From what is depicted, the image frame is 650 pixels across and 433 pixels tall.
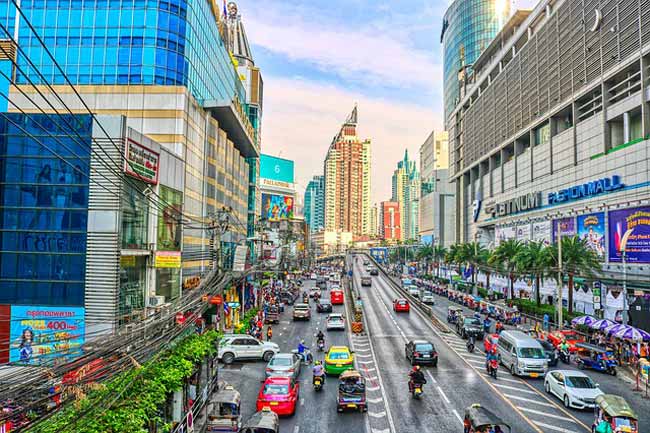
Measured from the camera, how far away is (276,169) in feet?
517

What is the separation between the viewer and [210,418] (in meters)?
17.8

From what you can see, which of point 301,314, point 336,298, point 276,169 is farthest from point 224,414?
point 276,169

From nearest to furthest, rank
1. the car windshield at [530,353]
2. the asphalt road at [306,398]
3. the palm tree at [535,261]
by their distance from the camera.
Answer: the asphalt road at [306,398], the car windshield at [530,353], the palm tree at [535,261]

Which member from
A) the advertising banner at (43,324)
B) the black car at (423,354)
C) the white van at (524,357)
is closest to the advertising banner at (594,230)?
the white van at (524,357)

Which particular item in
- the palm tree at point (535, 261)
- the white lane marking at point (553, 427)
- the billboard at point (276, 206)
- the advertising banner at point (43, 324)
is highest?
the billboard at point (276, 206)

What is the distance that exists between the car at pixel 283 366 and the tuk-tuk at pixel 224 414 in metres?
5.09

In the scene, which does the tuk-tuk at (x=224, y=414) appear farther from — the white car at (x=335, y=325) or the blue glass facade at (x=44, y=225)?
the white car at (x=335, y=325)

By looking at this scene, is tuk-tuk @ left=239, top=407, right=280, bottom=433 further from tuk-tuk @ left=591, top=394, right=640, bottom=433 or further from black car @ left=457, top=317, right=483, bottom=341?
black car @ left=457, top=317, right=483, bottom=341

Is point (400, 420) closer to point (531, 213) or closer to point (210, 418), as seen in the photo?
point (210, 418)

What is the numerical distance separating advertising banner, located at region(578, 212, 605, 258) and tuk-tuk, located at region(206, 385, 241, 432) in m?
47.2

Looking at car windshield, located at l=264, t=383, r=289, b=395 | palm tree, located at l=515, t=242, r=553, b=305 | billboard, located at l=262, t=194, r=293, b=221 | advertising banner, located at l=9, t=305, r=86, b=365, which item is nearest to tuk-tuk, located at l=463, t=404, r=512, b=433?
car windshield, located at l=264, t=383, r=289, b=395

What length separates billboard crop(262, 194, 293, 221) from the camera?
144125 mm

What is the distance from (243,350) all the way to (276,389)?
12.1 metres

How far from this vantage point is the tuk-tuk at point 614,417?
1617 centimetres
